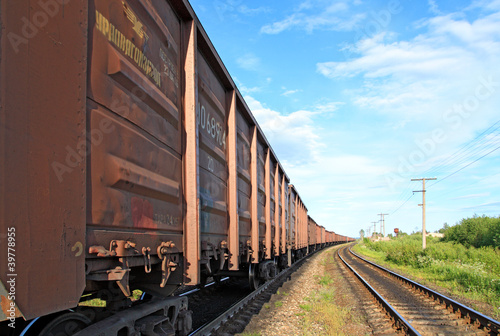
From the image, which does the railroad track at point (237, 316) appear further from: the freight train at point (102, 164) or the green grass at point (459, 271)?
the green grass at point (459, 271)

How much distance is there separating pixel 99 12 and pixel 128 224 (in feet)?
5.50

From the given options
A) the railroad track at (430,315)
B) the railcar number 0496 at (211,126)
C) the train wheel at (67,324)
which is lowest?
the railroad track at (430,315)

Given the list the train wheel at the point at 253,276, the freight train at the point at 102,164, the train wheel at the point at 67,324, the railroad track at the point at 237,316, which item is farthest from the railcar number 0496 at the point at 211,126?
the train wheel at the point at 253,276

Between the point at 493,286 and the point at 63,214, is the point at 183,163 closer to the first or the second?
the point at 63,214

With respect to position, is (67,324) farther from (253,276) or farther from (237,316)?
(253,276)

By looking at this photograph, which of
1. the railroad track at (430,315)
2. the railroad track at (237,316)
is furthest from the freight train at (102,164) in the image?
the railroad track at (430,315)

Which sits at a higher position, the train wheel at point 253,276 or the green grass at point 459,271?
the train wheel at point 253,276

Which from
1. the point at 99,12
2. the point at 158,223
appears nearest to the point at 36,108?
the point at 99,12

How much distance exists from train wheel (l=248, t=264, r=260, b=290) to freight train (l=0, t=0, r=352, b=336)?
3939mm

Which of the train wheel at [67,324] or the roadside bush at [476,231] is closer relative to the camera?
the train wheel at [67,324]

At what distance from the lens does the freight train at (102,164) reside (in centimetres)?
173

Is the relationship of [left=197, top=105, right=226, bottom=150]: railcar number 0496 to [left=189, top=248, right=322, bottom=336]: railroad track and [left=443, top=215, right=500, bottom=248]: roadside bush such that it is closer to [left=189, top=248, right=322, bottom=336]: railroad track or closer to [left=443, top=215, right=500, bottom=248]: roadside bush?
[left=189, top=248, right=322, bottom=336]: railroad track

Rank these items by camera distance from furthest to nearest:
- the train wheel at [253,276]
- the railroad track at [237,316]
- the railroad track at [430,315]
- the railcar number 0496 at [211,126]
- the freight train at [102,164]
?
the train wheel at [253,276]
the railroad track at [430,315]
the railroad track at [237,316]
the railcar number 0496 at [211,126]
the freight train at [102,164]

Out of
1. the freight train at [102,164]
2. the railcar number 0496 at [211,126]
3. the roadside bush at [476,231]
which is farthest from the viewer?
the roadside bush at [476,231]
